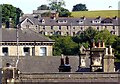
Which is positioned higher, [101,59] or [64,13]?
[64,13]

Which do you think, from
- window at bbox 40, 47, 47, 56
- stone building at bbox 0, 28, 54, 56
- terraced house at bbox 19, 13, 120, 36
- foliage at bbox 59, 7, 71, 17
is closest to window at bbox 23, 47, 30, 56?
stone building at bbox 0, 28, 54, 56

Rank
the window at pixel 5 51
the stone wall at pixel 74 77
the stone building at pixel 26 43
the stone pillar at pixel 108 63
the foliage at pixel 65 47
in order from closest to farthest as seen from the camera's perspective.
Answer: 1. the stone wall at pixel 74 77
2. the stone pillar at pixel 108 63
3. the window at pixel 5 51
4. the stone building at pixel 26 43
5. the foliage at pixel 65 47

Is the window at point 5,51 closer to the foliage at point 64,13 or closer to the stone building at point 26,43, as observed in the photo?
the stone building at point 26,43

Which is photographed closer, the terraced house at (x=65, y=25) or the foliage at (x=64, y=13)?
the terraced house at (x=65, y=25)

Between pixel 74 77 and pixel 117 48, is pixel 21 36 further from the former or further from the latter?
pixel 117 48

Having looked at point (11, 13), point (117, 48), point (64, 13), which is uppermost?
point (11, 13)

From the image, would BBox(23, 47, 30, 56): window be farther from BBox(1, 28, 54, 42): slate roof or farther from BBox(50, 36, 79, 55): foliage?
BBox(50, 36, 79, 55): foliage

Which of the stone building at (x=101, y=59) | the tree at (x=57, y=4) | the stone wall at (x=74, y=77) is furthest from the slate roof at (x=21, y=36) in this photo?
the tree at (x=57, y=4)

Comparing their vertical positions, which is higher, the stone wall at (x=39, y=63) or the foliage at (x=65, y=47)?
the stone wall at (x=39, y=63)

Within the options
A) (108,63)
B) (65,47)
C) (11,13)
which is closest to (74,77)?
(108,63)

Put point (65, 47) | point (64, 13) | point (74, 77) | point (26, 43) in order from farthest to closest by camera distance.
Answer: point (64, 13), point (65, 47), point (26, 43), point (74, 77)

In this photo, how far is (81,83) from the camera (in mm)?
20188

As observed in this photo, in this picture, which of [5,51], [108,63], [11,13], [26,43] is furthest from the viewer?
[11,13]

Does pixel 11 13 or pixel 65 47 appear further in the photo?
pixel 11 13
